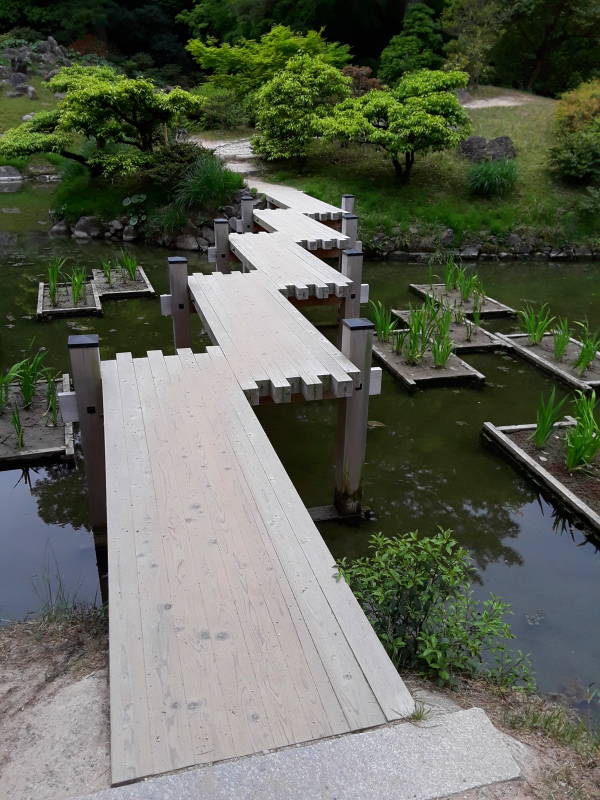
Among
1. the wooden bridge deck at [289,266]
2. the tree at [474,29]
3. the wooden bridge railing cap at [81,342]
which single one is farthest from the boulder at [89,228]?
the tree at [474,29]

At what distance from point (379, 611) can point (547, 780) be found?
97 centimetres

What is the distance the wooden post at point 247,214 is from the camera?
28.0 ft

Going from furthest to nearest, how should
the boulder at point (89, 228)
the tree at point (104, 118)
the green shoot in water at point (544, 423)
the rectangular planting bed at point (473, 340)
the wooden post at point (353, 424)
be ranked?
the boulder at point (89, 228), the tree at point (104, 118), the rectangular planting bed at point (473, 340), the green shoot in water at point (544, 423), the wooden post at point (353, 424)

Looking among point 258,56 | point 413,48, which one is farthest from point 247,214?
point 413,48

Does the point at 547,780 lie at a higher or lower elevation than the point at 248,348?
lower

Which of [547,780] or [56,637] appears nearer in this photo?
[547,780]

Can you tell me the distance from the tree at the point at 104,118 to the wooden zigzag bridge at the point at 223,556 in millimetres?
7878

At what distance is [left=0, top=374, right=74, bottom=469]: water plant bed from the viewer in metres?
5.04

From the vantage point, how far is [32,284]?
31.0 feet

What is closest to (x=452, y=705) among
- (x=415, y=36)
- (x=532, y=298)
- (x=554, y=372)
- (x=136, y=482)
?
(x=136, y=482)

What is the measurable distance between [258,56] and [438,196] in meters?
5.86

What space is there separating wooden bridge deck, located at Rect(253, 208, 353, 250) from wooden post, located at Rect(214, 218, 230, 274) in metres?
0.57

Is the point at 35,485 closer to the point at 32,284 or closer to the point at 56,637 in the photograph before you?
the point at 56,637

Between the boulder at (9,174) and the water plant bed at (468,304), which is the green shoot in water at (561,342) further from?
the boulder at (9,174)
